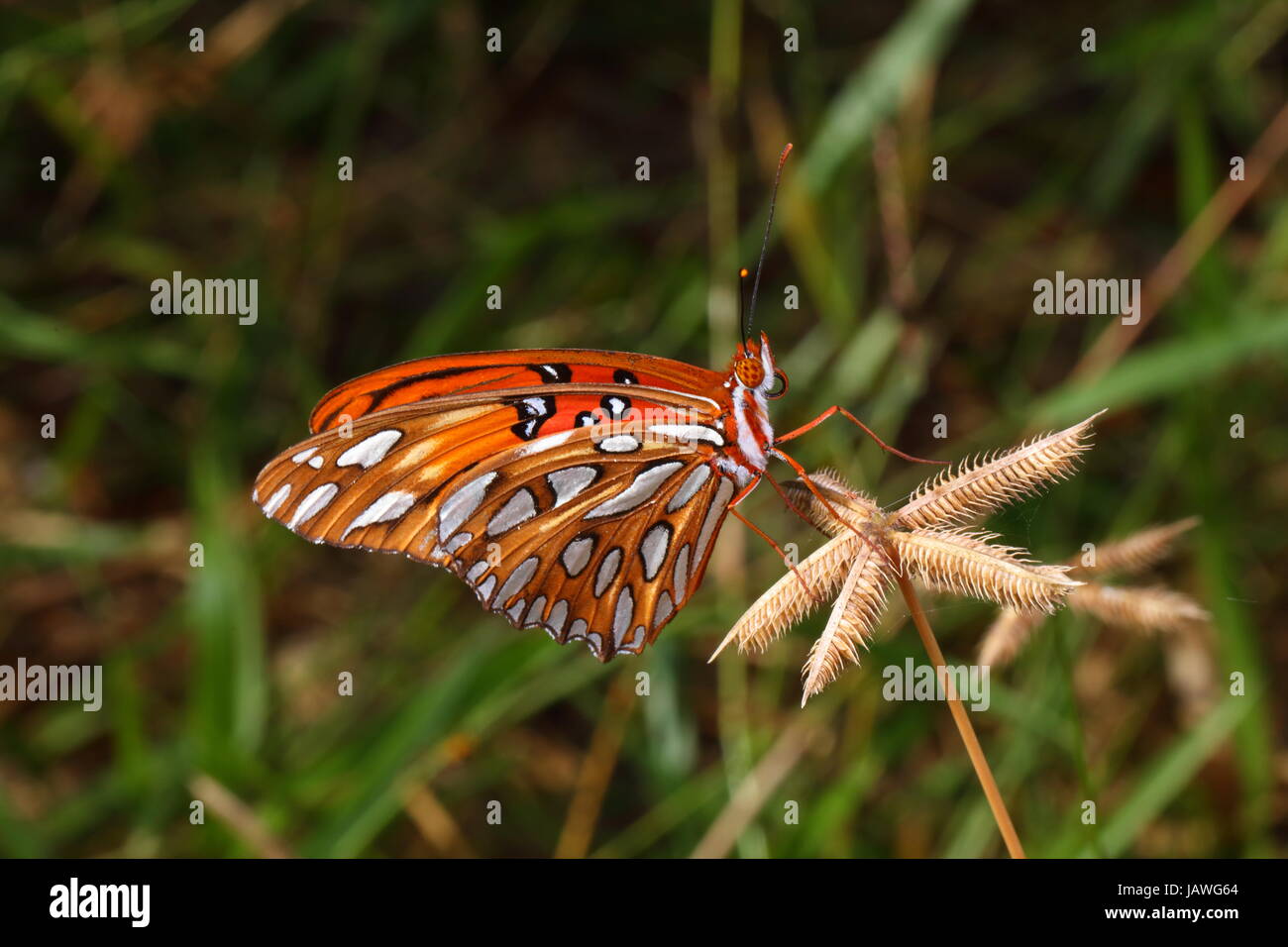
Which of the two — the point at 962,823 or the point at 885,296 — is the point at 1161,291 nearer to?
the point at 885,296

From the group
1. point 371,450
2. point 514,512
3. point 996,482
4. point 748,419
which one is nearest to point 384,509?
point 371,450

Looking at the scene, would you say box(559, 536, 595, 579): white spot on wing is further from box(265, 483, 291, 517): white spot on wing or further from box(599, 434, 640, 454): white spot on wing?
box(265, 483, 291, 517): white spot on wing

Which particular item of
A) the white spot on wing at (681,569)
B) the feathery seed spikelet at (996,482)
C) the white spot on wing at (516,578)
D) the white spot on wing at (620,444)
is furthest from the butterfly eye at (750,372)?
the feathery seed spikelet at (996,482)

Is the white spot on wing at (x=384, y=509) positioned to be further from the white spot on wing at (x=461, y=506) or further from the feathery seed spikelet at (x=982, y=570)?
the feathery seed spikelet at (x=982, y=570)

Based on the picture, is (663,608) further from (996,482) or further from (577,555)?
(996,482)

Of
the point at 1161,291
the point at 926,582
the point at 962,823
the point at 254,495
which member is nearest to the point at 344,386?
the point at 254,495

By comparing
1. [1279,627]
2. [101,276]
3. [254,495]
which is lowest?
[1279,627]

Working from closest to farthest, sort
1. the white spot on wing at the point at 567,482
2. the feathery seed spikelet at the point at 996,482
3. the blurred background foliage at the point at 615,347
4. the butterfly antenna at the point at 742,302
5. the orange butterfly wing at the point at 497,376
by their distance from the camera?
the feathery seed spikelet at the point at 996,482 < the orange butterfly wing at the point at 497,376 < the white spot on wing at the point at 567,482 < the butterfly antenna at the point at 742,302 < the blurred background foliage at the point at 615,347
